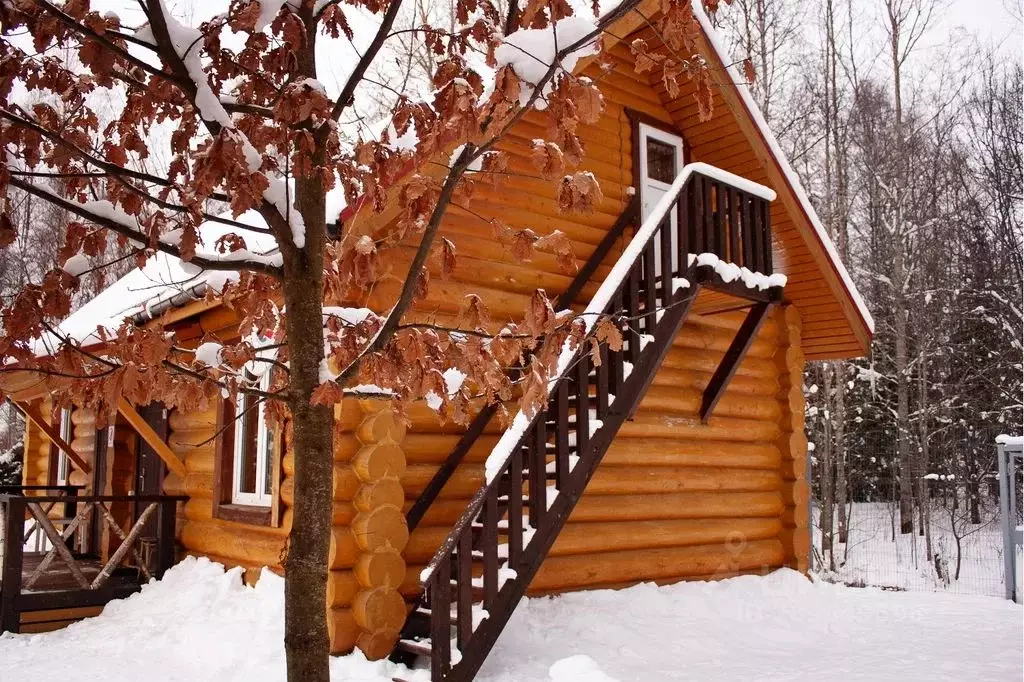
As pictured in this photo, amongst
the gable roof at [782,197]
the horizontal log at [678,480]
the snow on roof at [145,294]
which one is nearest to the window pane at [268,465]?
the snow on roof at [145,294]

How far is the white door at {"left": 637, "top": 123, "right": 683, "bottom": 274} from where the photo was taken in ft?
34.0

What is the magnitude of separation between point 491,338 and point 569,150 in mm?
997

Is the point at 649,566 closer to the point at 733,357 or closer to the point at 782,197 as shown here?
the point at 733,357

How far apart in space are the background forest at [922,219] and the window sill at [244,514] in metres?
13.9

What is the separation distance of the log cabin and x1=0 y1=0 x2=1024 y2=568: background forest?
9.86 metres

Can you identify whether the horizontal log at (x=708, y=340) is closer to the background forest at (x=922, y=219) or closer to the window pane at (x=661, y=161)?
the window pane at (x=661, y=161)

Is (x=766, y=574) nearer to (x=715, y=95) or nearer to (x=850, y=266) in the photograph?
(x=715, y=95)

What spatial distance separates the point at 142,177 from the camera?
11.4 ft

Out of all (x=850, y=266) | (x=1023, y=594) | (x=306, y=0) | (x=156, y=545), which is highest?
(x=850, y=266)

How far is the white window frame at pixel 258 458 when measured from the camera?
8.73 m

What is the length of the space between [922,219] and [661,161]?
43.5 ft

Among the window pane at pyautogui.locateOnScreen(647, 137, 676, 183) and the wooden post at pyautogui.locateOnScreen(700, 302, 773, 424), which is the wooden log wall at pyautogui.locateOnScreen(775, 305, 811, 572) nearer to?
the wooden post at pyautogui.locateOnScreen(700, 302, 773, 424)

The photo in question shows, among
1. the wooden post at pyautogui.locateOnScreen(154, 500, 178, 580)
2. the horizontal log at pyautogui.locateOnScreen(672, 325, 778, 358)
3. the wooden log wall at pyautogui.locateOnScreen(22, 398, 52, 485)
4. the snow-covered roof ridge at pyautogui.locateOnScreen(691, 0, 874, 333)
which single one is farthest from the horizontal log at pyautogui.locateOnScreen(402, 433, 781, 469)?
the wooden log wall at pyautogui.locateOnScreen(22, 398, 52, 485)

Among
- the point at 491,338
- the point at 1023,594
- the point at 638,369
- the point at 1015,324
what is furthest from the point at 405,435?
the point at 1015,324
